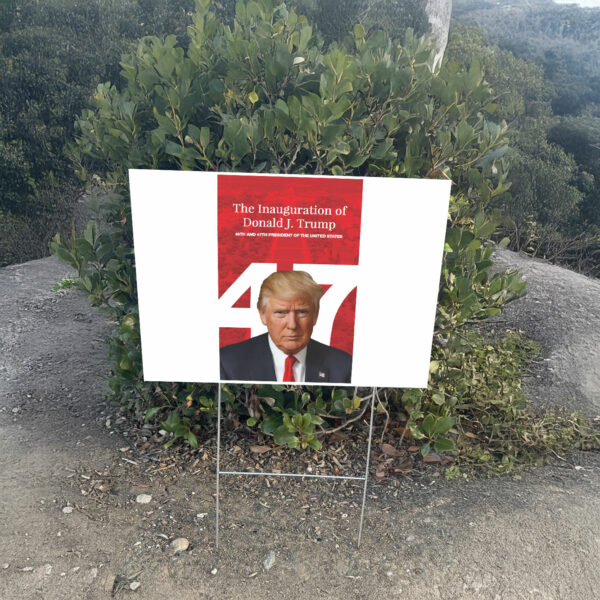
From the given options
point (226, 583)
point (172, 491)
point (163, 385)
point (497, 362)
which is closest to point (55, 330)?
point (163, 385)

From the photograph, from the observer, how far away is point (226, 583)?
101 inches

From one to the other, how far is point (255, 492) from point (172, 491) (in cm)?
45

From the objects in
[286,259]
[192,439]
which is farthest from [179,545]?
[286,259]

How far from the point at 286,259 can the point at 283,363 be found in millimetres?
451

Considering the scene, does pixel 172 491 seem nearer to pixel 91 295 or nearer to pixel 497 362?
pixel 91 295

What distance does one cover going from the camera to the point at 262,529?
288cm

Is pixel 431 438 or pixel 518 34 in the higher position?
pixel 518 34

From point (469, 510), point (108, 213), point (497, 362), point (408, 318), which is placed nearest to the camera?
point (408, 318)

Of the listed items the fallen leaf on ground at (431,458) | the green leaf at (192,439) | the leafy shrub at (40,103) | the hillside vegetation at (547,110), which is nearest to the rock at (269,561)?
the green leaf at (192,439)

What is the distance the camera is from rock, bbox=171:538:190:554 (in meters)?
2.71

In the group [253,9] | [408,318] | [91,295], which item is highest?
[253,9]

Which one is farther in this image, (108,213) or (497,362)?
(497,362)

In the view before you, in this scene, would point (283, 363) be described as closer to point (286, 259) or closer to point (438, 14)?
point (286, 259)

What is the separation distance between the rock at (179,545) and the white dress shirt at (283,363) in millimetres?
997
